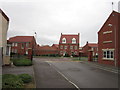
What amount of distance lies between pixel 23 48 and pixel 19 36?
821cm

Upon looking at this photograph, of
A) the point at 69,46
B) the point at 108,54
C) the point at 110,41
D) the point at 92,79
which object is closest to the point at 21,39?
the point at 69,46

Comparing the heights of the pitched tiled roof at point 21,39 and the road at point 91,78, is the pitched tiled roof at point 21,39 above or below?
above

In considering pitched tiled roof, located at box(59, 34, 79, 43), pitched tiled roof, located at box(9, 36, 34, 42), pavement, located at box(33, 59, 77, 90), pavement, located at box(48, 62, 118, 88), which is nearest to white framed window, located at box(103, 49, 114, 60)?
pavement, located at box(48, 62, 118, 88)

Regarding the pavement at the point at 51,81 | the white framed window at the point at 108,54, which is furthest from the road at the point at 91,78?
the white framed window at the point at 108,54

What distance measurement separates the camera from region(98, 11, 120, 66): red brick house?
21.6 meters

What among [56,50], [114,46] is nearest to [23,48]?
[56,50]

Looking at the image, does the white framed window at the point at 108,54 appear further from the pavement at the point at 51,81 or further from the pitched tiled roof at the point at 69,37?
the pitched tiled roof at the point at 69,37

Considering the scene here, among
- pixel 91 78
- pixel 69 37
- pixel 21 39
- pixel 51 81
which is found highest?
pixel 69 37

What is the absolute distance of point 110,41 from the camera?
23125 millimetres

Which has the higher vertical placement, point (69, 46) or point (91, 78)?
point (69, 46)

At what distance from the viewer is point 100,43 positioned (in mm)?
26156

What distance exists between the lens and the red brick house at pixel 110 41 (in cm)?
2162

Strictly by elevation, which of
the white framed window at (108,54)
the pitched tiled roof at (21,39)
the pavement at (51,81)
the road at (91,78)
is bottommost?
the road at (91,78)

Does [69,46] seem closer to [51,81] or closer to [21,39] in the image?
[21,39]
